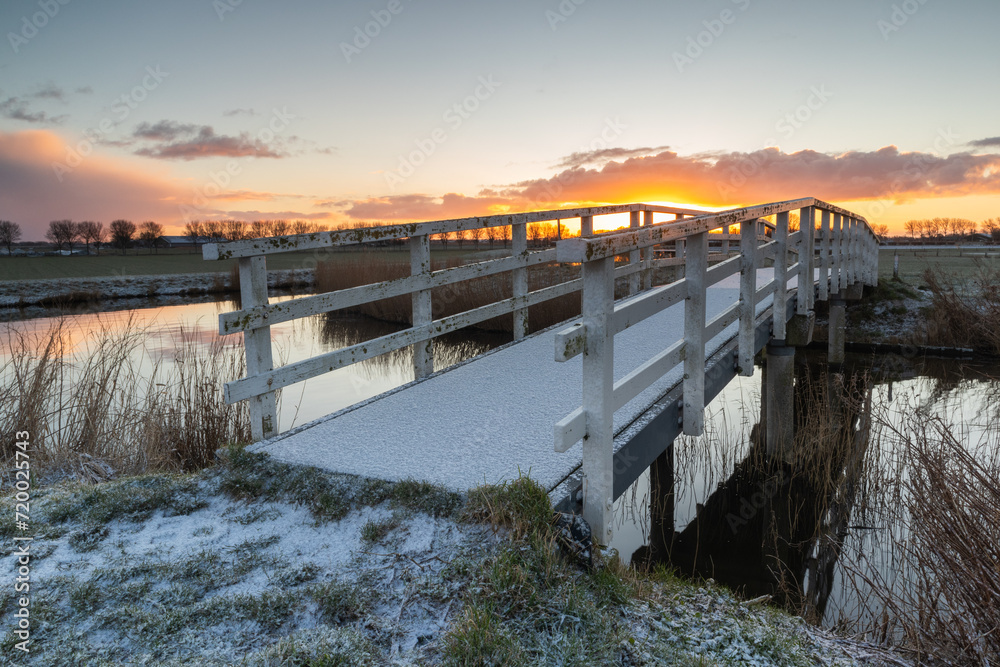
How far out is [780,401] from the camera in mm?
7719

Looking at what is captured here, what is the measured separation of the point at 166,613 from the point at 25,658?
0.45m

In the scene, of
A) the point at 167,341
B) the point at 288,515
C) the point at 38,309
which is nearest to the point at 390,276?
the point at 167,341

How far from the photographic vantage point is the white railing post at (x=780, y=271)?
6.75m

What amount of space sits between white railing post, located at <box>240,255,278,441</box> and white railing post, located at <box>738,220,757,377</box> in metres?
3.85

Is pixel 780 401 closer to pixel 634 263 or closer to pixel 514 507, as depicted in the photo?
pixel 634 263

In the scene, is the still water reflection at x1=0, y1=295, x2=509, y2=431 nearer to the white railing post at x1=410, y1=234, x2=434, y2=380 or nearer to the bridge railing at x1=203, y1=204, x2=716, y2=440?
the white railing post at x1=410, y1=234, x2=434, y2=380

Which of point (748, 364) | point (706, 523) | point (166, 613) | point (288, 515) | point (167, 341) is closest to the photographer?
point (166, 613)

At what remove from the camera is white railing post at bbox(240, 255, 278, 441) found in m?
4.01

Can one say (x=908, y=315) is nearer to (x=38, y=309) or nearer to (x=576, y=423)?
(x=576, y=423)

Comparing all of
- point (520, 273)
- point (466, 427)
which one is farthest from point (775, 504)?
point (466, 427)

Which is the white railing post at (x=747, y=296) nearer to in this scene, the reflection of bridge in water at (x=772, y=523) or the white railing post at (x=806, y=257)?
the reflection of bridge in water at (x=772, y=523)

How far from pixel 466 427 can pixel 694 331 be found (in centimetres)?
164

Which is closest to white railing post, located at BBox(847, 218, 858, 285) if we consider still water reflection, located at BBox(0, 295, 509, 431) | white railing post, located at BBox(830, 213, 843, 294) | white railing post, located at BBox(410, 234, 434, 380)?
white railing post, located at BBox(830, 213, 843, 294)

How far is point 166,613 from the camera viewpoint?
256 cm
